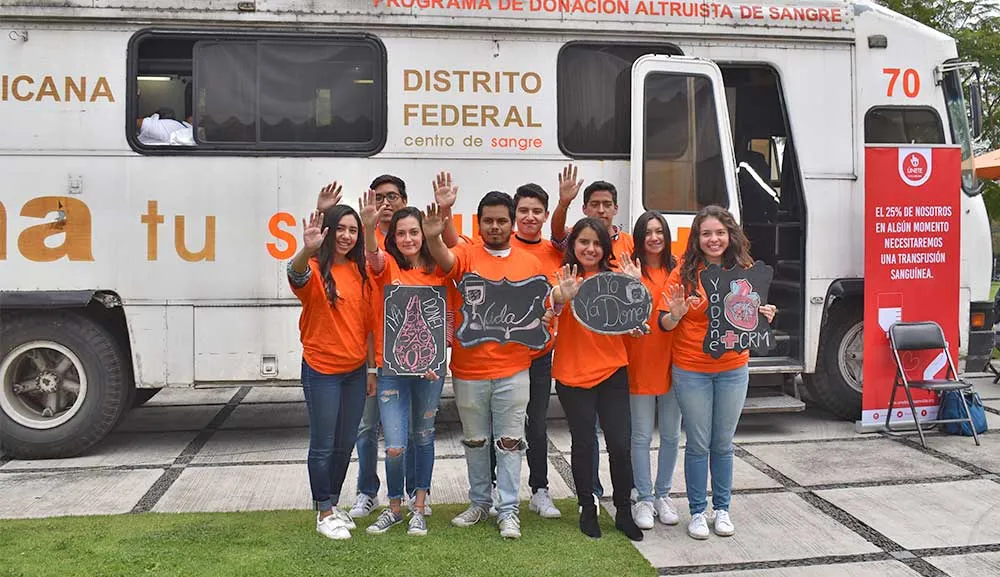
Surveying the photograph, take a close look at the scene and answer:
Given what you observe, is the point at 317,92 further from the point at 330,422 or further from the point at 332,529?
the point at 332,529

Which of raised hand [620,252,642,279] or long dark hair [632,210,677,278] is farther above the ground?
long dark hair [632,210,677,278]

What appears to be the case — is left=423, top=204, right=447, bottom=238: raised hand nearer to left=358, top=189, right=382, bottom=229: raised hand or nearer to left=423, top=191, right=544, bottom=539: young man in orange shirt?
left=423, top=191, right=544, bottom=539: young man in orange shirt

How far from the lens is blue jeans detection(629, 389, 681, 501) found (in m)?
4.54

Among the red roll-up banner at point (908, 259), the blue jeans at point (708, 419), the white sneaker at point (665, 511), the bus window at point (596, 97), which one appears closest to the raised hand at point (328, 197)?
the blue jeans at point (708, 419)

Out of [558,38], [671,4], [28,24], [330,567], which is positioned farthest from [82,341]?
[671,4]

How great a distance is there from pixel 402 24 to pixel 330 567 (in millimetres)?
3871

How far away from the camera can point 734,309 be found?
4309 millimetres

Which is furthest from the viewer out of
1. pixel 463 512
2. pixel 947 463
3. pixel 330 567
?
pixel 947 463

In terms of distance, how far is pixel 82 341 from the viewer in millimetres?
6012

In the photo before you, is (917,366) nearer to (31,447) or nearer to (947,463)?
(947,463)

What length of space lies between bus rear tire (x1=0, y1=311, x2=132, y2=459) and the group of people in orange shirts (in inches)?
99.4

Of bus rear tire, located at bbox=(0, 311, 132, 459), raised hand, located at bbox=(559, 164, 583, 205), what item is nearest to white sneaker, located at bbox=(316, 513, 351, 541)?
raised hand, located at bbox=(559, 164, 583, 205)

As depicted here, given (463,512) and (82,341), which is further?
(82,341)

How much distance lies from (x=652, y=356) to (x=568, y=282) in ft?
2.40
